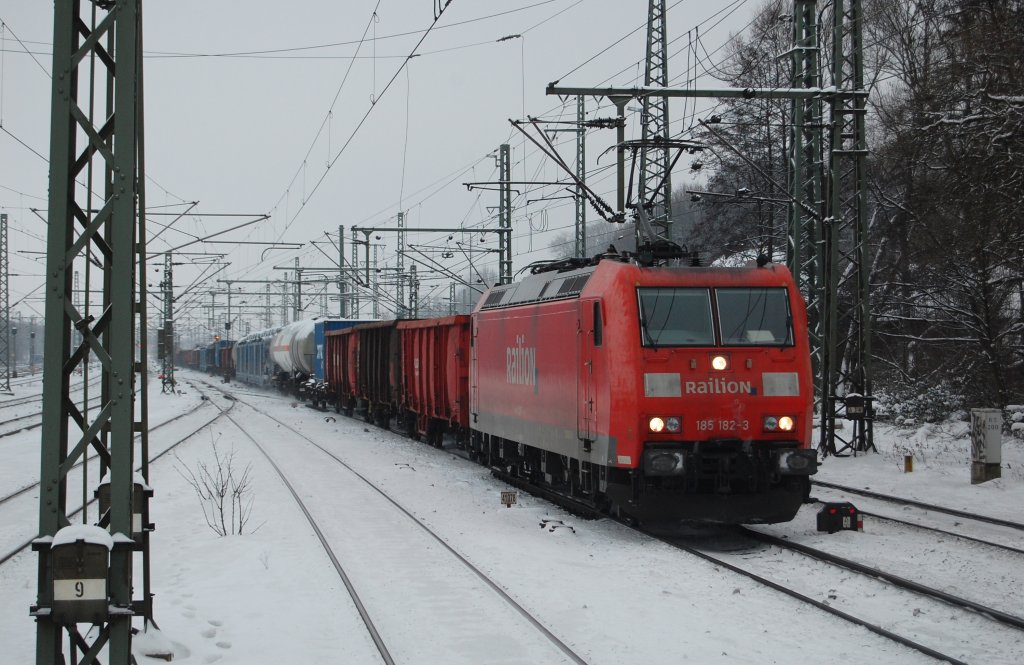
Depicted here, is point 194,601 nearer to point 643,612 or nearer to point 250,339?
point 643,612

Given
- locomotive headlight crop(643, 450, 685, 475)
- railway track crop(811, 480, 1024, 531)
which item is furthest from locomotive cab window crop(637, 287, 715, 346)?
railway track crop(811, 480, 1024, 531)

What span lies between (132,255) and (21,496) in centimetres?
1255

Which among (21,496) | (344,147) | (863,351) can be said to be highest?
(344,147)

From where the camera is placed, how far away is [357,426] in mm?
32438

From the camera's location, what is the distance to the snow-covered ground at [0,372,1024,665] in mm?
7273

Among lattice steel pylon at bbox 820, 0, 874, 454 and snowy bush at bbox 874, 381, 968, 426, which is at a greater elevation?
lattice steel pylon at bbox 820, 0, 874, 454

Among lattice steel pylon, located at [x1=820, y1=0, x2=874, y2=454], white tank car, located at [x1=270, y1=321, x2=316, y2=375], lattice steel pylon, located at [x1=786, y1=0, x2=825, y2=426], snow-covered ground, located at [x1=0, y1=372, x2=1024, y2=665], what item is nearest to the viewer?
snow-covered ground, located at [x1=0, y1=372, x2=1024, y2=665]

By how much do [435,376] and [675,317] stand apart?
1188cm

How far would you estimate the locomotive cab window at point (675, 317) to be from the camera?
11180 millimetres

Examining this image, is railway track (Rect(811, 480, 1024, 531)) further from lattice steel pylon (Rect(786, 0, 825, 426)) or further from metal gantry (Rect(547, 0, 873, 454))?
lattice steel pylon (Rect(786, 0, 825, 426))

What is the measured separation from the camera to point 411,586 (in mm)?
9320

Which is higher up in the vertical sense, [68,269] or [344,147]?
[344,147]

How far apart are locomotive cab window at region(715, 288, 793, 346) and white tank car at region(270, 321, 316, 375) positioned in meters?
32.1

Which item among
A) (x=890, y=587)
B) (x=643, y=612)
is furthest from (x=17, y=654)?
(x=890, y=587)
